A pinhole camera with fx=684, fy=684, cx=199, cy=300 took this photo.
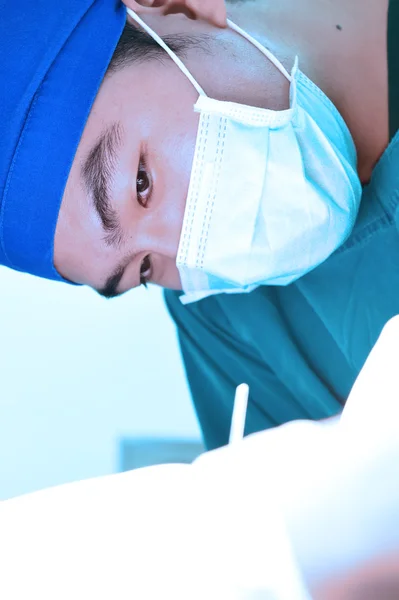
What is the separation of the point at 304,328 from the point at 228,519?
2.55 feet

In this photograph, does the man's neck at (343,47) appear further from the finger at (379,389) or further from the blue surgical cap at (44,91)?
the finger at (379,389)

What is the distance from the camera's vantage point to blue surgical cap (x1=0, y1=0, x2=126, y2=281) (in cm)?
82

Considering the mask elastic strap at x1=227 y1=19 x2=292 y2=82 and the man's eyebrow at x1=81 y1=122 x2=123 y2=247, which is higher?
the mask elastic strap at x1=227 y1=19 x2=292 y2=82

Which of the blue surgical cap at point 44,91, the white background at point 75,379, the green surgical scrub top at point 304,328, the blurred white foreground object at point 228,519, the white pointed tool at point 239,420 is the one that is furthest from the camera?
the white background at point 75,379

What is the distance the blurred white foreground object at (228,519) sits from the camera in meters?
0.39

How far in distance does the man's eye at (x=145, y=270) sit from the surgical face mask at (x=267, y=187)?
74mm

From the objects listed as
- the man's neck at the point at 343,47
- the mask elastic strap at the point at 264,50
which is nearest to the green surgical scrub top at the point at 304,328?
the man's neck at the point at 343,47

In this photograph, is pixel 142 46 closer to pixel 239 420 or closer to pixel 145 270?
pixel 145 270

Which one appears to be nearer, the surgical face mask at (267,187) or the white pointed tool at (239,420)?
the white pointed tool at (239,420)

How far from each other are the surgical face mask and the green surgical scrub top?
0.06m

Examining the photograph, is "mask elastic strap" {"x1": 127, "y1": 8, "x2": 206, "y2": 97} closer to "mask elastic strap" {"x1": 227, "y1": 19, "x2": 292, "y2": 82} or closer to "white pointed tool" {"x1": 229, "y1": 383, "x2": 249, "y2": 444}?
"mask elastic strap" {"x1": 227, "y1": 19, "x2": 292, "y2": 82}

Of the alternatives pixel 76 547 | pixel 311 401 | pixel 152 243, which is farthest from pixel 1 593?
pixel 311 401

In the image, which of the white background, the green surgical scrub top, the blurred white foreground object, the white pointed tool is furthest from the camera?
the white background

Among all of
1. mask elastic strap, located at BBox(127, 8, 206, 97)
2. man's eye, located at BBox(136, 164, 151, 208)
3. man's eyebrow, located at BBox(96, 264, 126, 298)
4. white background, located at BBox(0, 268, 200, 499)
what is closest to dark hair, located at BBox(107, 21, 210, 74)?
mask elastic strap, located at BBox(127, 8, 206, 97)
